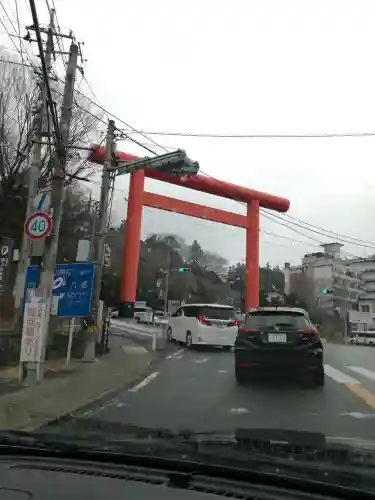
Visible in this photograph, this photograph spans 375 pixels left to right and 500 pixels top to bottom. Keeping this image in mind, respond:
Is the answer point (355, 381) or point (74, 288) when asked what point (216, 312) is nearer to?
point (74, 288)

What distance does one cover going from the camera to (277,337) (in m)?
10.2

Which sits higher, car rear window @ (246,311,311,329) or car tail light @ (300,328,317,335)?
car rear window @ (246,311,311,329)

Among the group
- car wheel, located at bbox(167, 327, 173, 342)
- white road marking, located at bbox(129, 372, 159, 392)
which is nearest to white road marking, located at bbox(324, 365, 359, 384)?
white road marking, located at bbox(129, 372, 159, 392)

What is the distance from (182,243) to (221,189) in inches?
689

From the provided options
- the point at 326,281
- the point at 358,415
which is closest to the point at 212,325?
the point at 358,415

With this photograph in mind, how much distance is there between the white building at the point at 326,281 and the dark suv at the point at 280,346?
119ft

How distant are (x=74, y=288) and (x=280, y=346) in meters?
5.29

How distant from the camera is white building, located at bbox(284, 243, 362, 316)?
51.4m

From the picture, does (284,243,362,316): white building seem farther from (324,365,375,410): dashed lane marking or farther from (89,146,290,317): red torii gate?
(324,365,375,410): dashed lane marking

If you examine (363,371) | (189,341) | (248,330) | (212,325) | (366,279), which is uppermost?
(366,279)

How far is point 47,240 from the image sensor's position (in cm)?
1034

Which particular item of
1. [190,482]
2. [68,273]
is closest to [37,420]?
[190,482]

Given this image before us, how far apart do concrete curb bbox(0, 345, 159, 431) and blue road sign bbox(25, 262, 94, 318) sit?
1.42 meters

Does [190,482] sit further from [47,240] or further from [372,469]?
[47,240]
